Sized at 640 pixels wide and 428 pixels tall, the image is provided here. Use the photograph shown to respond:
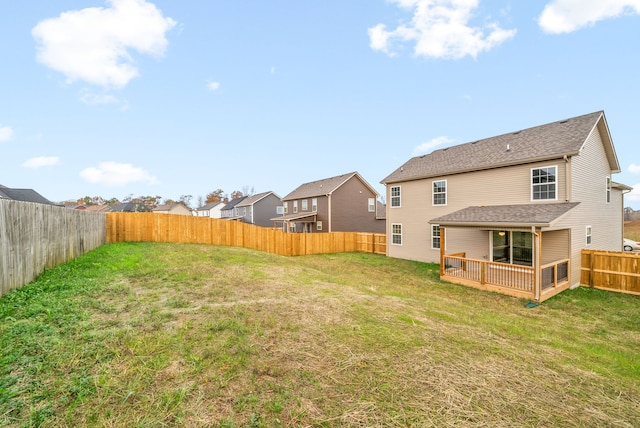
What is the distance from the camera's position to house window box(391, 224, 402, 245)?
709 inches

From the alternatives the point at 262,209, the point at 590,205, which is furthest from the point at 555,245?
the point at 262,209

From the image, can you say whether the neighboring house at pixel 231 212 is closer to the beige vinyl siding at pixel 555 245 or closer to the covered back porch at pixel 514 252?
the covered back porch at pixel 514 252

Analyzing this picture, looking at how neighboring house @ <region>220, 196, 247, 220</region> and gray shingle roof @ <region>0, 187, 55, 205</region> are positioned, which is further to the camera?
neighboring house @ <region>220, 196, 247, 220</region>

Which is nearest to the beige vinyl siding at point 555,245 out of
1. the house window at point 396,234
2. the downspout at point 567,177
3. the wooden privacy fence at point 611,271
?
the wooden privacy fence at point 611,271

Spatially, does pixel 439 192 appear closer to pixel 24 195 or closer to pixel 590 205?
pixel 590 205

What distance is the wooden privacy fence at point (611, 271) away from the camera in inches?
396

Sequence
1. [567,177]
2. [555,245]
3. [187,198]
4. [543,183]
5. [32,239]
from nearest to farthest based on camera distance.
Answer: [32,239] → [567,177] → [555,245] → [543,183] → [187,198]

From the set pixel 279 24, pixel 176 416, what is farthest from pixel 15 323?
pixel 279 24

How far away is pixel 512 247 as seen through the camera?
12.2 meters

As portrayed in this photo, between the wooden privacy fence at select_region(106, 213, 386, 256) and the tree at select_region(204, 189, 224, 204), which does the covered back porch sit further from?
the tree at select_region(204, 189, 224, 204)

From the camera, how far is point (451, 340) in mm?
4723

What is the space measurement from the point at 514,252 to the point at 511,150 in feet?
16.8

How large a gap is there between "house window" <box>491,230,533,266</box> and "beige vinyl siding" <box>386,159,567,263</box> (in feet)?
1.52

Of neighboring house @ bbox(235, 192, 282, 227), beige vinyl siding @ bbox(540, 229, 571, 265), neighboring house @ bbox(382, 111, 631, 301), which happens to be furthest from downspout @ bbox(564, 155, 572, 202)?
neighboring house @ bbox(235, 192, 282, 227)
